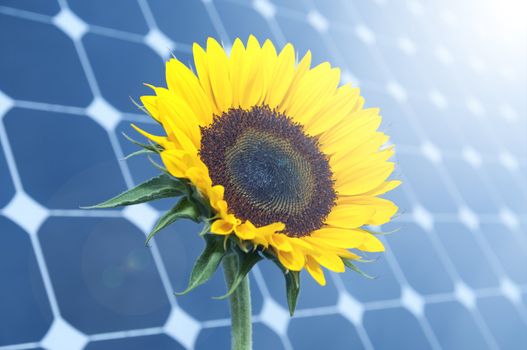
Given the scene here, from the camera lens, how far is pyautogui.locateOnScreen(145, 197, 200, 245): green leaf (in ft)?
2.29

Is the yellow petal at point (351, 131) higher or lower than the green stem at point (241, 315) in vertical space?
higher

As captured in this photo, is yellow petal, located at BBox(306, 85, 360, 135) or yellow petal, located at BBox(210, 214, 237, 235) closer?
yellow petal, located at BBox(210, 214, 237, 235)

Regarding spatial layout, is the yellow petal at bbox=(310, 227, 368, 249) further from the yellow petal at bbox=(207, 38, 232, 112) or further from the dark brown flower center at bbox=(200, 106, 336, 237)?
the yellow petal at bbox=(207, 38, 232, 112)

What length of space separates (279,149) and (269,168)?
0.13ft

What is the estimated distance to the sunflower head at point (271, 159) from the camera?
70cm

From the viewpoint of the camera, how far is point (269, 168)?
81 centimetres

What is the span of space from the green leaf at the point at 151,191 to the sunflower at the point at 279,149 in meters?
0.03

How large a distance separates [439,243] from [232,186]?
45.6 inches

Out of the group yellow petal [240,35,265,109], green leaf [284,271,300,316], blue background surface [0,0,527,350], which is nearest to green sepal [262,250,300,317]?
green leaf [284,271,300,316]

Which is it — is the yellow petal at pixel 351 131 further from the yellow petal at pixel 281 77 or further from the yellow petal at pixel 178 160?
the yellow petal at pixel 178 160

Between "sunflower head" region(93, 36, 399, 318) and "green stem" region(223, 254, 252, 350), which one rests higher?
"sunflower head" region(93, 36, 399, 318)

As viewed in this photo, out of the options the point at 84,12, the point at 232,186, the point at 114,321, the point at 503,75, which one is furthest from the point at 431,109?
the point at 232,186

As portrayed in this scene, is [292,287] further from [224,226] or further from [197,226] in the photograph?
→ [197,226]

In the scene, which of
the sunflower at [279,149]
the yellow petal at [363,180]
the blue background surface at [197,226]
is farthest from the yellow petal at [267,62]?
the blue background surface at [197,226]
